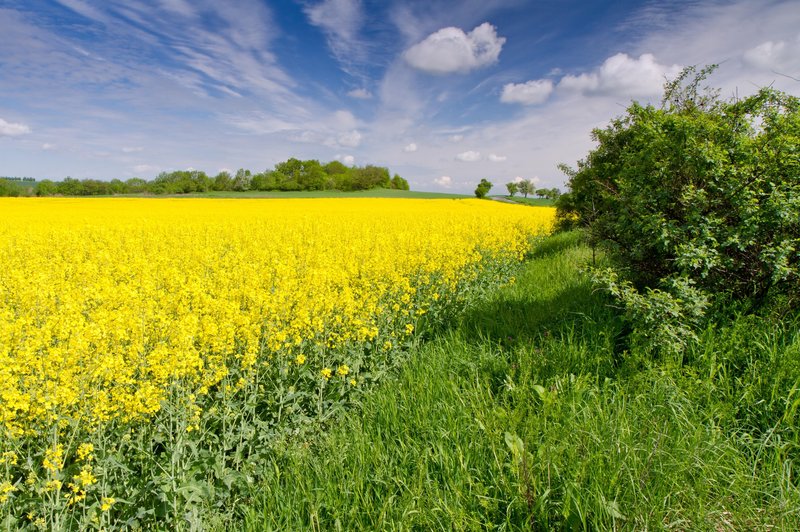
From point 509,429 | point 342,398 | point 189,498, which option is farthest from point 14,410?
point 509,429

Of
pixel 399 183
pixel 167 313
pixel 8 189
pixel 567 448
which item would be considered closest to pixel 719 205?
pixel 567 448

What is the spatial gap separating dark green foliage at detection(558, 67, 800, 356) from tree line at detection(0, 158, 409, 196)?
6710 centimetres

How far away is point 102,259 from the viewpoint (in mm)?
7773

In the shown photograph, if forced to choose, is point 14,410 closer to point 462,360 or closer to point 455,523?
point 455,523

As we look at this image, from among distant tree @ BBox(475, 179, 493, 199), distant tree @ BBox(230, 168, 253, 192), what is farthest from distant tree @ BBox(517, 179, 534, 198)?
distant tree @ BBox(230, 168, 253, 192)

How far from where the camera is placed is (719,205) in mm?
3830

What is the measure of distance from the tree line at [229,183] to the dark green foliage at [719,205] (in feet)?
220

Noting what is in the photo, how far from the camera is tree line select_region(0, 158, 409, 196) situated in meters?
54.7

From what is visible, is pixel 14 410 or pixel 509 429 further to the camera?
pixel 509 429

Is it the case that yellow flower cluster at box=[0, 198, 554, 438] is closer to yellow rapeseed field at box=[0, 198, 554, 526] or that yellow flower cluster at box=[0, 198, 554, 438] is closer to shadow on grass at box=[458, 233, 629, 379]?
yellow rapeseed field at box=[0, 198, 554, 526]

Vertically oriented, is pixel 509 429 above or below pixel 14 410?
below

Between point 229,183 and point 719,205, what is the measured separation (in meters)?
75.4

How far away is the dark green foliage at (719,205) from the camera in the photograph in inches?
137

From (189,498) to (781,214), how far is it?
5018mm
